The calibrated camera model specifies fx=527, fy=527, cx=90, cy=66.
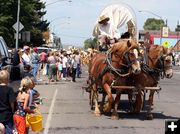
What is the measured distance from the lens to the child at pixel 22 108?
8.09m

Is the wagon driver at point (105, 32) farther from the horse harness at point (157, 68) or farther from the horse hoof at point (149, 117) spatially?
the horse hoof at point (149, 117)

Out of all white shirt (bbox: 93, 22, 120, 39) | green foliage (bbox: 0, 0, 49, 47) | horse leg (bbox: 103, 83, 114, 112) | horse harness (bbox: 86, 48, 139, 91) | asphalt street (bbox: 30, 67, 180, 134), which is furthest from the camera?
green foliage (bbox: 0, 0, 49, 47)

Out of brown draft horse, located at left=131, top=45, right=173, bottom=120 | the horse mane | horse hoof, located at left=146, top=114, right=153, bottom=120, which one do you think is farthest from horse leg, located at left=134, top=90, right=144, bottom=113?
the horse mane

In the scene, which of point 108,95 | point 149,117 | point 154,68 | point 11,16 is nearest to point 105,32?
point 154,68

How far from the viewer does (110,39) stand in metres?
15.1

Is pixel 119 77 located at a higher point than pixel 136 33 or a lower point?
lower

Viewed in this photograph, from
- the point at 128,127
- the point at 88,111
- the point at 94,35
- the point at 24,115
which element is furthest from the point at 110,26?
the point at 24,115

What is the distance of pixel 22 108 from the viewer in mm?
8188

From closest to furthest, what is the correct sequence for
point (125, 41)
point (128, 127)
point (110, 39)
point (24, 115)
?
point (24, 115)
point (128, 127)
point (125, 41)
point (110, 39)

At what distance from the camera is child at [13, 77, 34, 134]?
26.5ft

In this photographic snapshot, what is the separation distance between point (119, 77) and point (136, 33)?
400 centimetres

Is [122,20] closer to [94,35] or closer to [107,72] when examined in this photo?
[94,35]

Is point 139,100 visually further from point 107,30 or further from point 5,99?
point 5,99

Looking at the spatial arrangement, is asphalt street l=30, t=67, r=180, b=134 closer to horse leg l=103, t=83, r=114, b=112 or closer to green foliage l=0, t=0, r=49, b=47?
horse leg l=103, t=83, r=114, b=112
